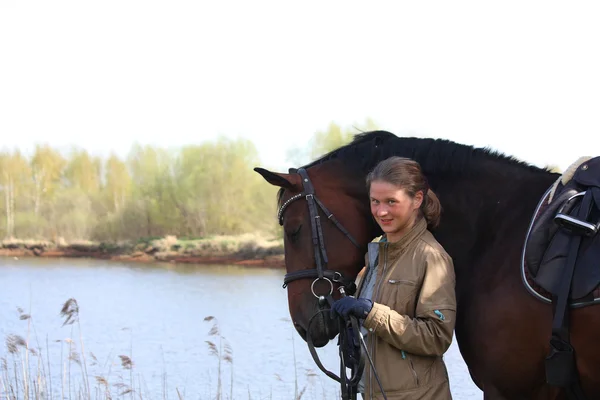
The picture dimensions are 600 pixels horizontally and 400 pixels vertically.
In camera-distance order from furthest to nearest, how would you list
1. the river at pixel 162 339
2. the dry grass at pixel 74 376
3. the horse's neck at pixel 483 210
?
the river at pixel 162 339 < the dry grass at pixel 74 376 < the horse's neck at pixel 483 210

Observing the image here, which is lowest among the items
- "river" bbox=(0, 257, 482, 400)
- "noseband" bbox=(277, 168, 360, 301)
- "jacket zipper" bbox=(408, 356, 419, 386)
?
"river" bbox=(0, 257, 482, 400)

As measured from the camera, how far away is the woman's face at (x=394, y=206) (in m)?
2.56

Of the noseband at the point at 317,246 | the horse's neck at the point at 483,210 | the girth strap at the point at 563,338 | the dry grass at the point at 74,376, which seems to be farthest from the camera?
the dry grass at the point at 74,376

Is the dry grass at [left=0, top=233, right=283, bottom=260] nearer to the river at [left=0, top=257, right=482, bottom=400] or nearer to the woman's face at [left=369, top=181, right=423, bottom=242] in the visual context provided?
the river at [left=0, top=257, right=482, bottom=400]

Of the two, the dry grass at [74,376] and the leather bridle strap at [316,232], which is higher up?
the leather bridle strap at [316,232]

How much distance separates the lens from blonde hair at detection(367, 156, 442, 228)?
257 cm

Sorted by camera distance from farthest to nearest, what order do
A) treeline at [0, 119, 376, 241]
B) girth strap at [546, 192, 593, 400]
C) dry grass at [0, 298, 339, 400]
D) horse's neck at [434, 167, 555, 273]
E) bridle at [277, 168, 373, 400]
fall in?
treeline at [0, 119, 376, 241]
dry grass at [0, 298, 339, 400]
horse's neck at [434, 167, 555, 273]
bridle at [277, 168, 373, 400]
girth strap at [546, 192, 593, 400]

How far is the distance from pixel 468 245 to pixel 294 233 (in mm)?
815

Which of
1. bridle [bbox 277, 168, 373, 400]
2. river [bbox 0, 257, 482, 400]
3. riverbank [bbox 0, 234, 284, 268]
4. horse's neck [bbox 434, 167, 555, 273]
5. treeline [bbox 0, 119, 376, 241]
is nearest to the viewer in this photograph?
bridle [bbox 277, 168, 373, 400]

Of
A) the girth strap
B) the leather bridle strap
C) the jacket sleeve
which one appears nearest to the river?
the leather bridle strap

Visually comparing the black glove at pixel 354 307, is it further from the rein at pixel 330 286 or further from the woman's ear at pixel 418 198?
the woman's ear at pixel 418 198

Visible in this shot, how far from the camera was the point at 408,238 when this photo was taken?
2.61 m

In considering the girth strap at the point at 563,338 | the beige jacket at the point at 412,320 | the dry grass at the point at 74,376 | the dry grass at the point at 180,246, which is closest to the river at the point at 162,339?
the dry grass at the point at 74,376

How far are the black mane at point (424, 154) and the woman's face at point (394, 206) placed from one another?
50 cm
